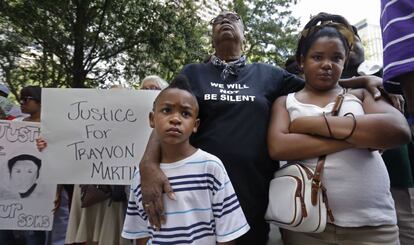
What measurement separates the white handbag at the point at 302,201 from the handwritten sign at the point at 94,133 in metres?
1.56

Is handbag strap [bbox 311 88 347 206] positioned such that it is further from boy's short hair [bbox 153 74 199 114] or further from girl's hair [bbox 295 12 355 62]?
boy's short hair [bbox 153 74 199 114]

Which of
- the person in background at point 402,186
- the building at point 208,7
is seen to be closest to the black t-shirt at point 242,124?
the person in background at point 402,186

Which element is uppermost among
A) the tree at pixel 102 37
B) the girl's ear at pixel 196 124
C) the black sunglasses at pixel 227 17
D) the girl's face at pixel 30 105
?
the tree at pixel 102 37

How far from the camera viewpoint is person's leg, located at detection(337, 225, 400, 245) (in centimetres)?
174

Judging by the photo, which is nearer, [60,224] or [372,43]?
[60,224]

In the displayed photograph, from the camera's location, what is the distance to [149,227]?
6.34ft

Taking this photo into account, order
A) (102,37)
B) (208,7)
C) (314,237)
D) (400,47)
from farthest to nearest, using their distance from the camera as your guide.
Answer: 1. (208,7)
2. (102,37)
3. (314,237)
4. (400,47)

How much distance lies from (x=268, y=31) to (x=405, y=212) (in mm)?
17077

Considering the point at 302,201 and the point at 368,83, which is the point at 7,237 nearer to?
the point at 302,201

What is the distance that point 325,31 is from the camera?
203 centimetres

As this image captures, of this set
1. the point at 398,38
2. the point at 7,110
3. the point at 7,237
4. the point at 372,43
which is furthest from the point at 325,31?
the point at 372,43

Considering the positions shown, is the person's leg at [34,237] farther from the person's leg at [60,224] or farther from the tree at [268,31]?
the tree at [268,31]

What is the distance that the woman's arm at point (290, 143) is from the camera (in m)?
1.80

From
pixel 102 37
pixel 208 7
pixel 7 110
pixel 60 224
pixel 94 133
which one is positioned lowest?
pixel 60 224
